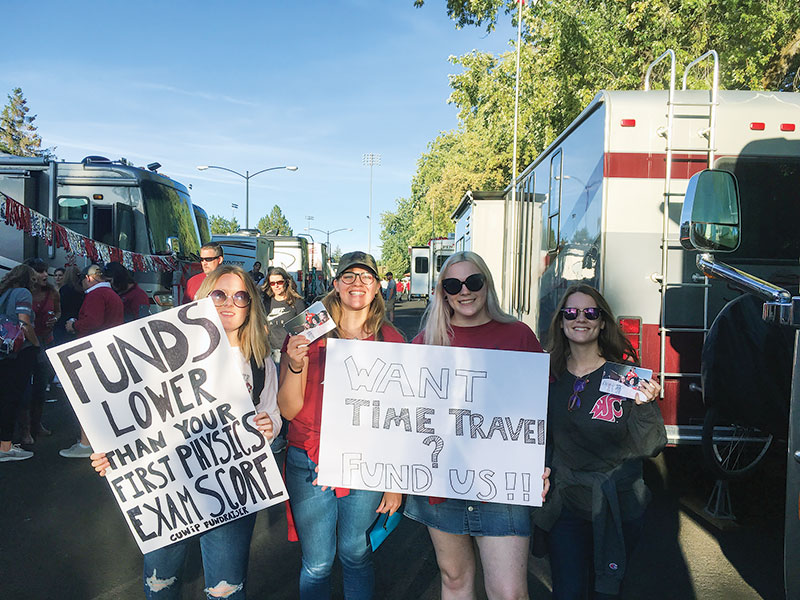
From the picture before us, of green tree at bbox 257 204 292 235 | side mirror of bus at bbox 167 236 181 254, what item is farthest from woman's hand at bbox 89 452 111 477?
green tree at bbox 257 204 292 235

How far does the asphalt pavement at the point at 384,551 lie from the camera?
13.4 ft

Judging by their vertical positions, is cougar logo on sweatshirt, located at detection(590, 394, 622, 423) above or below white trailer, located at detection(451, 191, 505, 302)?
below

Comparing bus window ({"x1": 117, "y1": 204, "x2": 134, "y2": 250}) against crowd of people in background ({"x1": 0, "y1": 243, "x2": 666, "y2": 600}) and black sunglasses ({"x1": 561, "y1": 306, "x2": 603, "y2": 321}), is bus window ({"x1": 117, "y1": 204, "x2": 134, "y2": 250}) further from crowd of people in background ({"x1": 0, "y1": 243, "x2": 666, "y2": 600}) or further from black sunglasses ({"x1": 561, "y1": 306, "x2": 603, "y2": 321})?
black sunglasses ({"x1": 561, "y1": 306, "x2": 603, "y2": 321})

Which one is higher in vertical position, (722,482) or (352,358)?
(352,358)

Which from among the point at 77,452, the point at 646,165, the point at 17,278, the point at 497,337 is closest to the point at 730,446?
the point at 646,165

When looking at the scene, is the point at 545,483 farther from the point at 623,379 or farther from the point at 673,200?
the point at 673,200

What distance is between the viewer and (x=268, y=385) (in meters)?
3.19

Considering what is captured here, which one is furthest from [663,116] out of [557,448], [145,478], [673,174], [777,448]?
[145,478]

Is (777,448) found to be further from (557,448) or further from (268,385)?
(268,385)

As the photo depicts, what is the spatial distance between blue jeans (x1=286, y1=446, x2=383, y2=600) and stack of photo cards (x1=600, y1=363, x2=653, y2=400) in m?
1.12

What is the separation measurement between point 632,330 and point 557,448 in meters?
2.54

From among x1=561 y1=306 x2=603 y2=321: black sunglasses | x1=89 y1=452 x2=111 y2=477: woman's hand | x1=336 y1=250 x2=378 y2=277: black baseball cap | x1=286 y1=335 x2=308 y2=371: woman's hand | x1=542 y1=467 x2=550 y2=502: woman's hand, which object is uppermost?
x1=336 y1=250 x2=378 y2=277: black baseball cap

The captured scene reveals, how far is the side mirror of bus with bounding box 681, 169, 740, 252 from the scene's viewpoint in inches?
125

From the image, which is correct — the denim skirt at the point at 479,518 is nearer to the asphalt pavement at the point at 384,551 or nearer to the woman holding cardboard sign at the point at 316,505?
the woman holding cardboard sign at the point at 316,505
